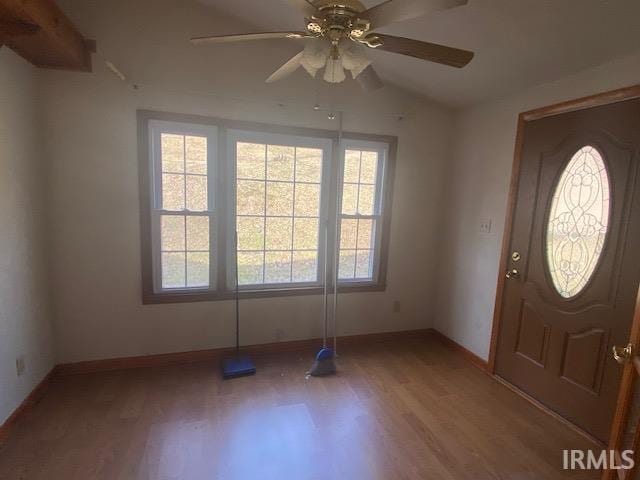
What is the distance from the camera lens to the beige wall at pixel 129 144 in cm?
226

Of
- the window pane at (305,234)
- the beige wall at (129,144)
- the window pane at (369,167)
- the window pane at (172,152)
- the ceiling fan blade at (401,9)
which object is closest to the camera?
the ceiling fan blade at (401,9)

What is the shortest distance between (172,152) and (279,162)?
848mm

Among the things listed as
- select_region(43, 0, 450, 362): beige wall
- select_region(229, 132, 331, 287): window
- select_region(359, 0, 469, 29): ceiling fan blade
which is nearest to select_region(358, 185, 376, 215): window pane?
select_region(229, 132, 331, 287): window

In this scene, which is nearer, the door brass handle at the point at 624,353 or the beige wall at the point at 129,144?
the door brass handle at the point at 624,353

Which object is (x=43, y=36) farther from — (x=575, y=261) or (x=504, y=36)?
(x=575, y=261)

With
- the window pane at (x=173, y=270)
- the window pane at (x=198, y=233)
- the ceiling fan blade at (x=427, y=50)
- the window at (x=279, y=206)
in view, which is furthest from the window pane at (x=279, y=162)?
the ceiling fan blade at (x=427, y=50)

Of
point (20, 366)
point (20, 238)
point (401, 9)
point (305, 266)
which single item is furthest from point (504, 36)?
point (20, 366)

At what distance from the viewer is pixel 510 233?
2.57 meters

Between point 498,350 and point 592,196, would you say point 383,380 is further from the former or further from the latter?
point 592,196

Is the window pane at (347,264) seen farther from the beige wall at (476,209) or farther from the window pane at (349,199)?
the beige wall at (476,209)

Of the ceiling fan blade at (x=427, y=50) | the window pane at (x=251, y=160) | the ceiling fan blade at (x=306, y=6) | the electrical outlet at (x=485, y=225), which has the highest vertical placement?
the ceiling fan blade at (x=306, y=6)

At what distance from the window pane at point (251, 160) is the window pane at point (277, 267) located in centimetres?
70

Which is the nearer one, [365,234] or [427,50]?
[427,50]

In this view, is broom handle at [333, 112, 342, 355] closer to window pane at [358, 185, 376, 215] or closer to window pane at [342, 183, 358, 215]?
window pane at [342, 183, 358, 215]
